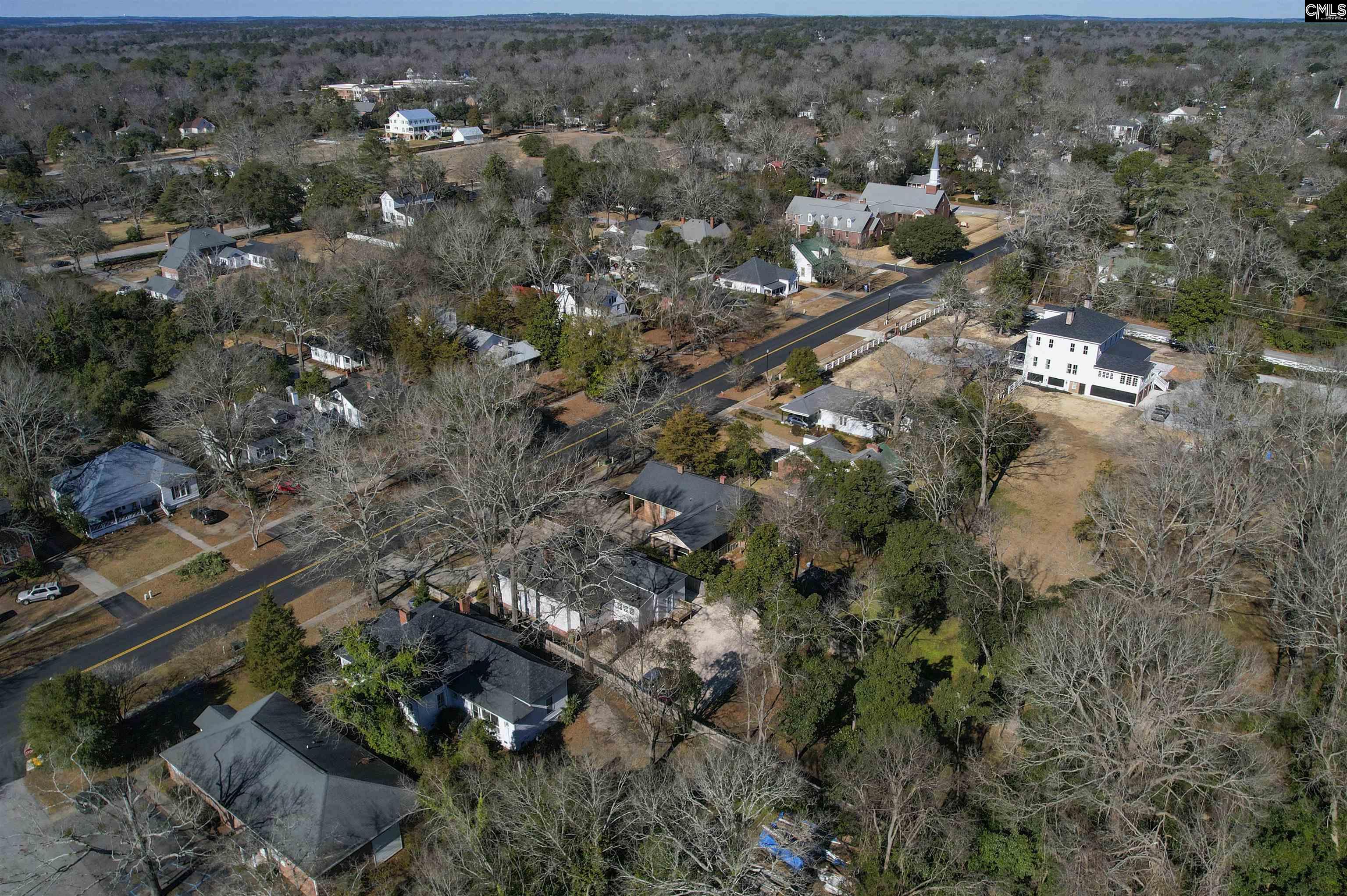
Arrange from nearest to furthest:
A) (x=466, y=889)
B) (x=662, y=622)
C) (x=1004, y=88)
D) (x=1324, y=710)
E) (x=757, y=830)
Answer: (x=466, y=889)
(x=757, y=830)
(x=1324, y=710)
(x=662, y=622)
(x=1004, y=88)

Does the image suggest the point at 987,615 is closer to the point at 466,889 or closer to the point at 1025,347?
the point at 466,889

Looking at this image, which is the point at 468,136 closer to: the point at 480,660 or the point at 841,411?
the point at 841,411

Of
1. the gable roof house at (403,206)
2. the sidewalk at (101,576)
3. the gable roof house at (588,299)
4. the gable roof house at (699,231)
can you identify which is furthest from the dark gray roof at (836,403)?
the gable roof house at (403,206)

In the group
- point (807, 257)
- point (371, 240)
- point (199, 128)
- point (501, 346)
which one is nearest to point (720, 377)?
point (501, 346)

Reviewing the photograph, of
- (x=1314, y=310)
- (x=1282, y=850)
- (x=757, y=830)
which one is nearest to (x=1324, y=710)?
(x=1282, y=850)

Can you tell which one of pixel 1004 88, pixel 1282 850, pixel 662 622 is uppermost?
pixel 1004 88

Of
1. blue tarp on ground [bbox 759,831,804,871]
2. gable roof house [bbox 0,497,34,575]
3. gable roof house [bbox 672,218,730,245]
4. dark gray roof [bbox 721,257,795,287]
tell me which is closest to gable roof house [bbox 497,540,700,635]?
blue tarp on ground [bbox 759,831,804,871]

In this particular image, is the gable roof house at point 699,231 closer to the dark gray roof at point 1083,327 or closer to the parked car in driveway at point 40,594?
the dark gray roof at point 1083,327

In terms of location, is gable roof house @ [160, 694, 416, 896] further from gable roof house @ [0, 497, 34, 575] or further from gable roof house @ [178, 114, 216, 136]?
gable roof house @ [178, 114, 216, 136]
